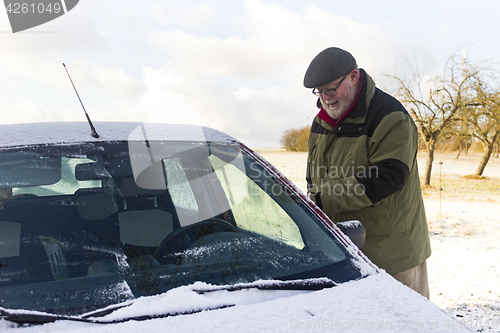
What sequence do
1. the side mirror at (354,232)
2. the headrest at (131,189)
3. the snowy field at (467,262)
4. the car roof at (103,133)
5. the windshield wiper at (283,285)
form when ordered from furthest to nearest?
the snowy field at (467,262) < the headrest at (131,189) < the car roof at (103,133) < the side mirror at (354,232) < the windshield wiper at (283,285)

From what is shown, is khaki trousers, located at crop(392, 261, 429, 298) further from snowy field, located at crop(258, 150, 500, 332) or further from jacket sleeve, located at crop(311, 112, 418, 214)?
jacket sleeve, located at crop(311, 112, 418, 214)

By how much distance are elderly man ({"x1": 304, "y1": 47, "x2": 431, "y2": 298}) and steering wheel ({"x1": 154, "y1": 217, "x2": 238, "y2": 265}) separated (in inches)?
26.7

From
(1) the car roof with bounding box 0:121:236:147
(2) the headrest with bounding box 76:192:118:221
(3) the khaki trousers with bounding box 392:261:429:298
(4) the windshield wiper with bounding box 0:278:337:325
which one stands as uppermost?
(1) the car roof with bounding box 0:121:236:147

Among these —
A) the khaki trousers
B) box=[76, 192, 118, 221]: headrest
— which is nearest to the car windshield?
box=[76, 192, 118, 221]: headrest

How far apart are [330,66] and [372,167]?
24.5 inches

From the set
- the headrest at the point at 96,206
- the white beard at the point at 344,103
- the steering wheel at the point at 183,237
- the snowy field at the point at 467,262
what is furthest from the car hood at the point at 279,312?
the snowy field at the point at 467,262

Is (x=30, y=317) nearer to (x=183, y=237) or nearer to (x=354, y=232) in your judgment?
(x=183, y=237)

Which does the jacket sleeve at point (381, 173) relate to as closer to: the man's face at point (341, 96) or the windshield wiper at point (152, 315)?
the man's face at point (341, 96)

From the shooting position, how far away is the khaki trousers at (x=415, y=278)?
2.20m

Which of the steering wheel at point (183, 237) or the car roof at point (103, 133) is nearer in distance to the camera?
the steering wheel at point (183, 237)

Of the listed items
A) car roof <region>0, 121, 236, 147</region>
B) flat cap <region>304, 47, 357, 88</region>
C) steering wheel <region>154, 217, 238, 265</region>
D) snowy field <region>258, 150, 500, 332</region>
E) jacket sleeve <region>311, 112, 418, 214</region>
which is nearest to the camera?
steering wheel <region>154, 217, 238, 265</region>

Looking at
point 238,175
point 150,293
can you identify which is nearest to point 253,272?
point 150,293

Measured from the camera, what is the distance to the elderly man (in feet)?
6.70

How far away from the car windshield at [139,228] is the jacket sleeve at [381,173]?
439 mm
